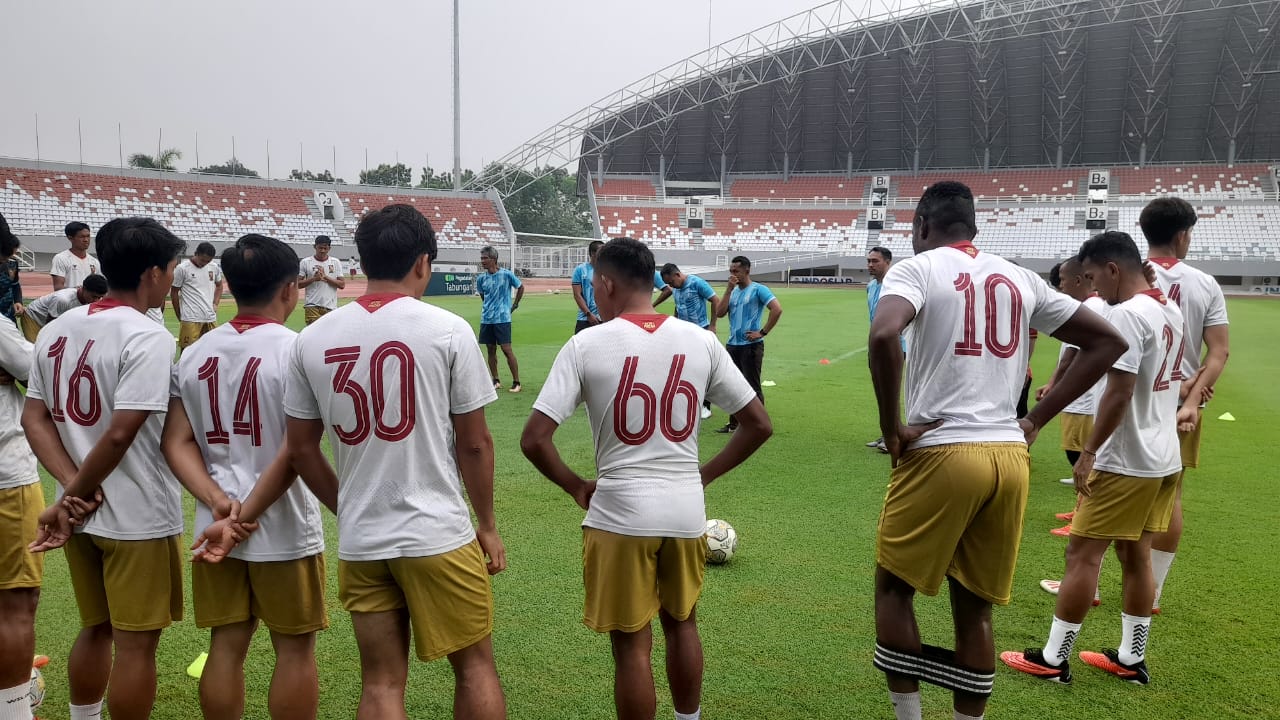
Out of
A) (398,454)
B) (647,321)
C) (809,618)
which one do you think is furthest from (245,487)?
(809,618)

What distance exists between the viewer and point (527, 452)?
10.2 ft

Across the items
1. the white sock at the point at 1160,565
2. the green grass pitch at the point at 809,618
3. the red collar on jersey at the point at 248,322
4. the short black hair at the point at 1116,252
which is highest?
the short black hair at the point at 1116,252

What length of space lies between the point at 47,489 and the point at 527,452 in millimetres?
6452

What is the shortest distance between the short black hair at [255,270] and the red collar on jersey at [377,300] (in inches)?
18.9

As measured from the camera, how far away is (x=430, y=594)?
2.68 meters

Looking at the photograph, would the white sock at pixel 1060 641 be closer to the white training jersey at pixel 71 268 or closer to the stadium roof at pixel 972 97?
the white training jersey at pixel 71 268

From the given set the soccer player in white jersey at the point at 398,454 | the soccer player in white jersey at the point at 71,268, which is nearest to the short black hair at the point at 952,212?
the soccer player in white jersey at the point at 398,454

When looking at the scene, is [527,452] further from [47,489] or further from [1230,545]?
[47,489]

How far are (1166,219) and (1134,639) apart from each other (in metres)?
2.22

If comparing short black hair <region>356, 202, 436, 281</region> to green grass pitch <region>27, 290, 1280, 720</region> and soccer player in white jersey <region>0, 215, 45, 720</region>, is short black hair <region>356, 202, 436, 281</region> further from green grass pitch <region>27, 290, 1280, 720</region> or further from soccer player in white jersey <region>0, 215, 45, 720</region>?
green grass pitch <region>27, 290, 1280, 720</region>

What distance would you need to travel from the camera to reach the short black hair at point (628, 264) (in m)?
3.12

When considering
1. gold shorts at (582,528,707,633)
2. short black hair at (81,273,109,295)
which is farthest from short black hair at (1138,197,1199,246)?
short black hair at (81,273,109,295)

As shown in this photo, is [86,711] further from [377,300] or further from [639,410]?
[639,410]

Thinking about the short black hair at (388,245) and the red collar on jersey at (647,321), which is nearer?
the short black hair at (388,245)
